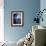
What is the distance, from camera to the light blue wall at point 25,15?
5.77 meters

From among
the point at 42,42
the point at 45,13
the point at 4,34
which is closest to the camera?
the point at 42,42

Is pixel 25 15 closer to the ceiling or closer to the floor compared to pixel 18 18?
closer to the ceiling

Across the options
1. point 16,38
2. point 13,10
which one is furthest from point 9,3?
point 16,38

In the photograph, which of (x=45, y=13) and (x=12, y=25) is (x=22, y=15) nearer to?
(x=12, y=25)

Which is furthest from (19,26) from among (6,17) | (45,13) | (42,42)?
(42,42)

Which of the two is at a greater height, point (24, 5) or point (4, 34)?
point (24, 5)

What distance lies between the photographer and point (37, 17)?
5766mm

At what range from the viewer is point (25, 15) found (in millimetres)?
5805

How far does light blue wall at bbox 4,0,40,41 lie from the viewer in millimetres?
5766

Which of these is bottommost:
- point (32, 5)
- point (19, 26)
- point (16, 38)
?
point (16, 38)

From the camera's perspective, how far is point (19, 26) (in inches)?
228

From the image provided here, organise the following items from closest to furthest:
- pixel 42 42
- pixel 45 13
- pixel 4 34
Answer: pixel 42 42
pixel 45 13
pixel 4 34

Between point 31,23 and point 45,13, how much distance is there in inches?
47.6

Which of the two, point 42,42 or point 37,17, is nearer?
point 42,42
